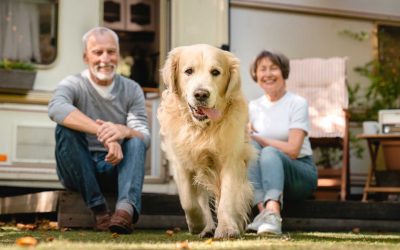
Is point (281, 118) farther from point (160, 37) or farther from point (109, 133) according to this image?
point (160, 37)

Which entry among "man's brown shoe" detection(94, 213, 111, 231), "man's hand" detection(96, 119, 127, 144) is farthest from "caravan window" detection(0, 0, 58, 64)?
"man's brown shoe" detection(94, 213, 111, 231)

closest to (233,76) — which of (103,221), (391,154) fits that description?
(103,221)

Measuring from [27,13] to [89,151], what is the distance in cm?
204

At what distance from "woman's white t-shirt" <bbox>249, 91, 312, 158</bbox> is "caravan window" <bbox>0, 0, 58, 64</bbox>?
80.5 inches

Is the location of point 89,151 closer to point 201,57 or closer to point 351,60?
point 201,57

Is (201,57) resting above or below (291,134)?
above

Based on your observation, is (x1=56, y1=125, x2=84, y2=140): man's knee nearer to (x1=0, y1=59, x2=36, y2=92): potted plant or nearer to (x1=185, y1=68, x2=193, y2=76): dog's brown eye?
(x1=185, y1=68, x2=193, y2=76): dog's brown eye

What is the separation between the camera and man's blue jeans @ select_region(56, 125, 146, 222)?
14.8 ft

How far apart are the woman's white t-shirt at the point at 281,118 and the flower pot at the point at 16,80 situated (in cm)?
194

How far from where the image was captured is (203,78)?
397 centimetres

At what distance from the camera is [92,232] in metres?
4.61

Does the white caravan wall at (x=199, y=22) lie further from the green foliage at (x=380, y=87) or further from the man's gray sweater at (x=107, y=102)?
the man's gray sweater at (x=107, y=102)

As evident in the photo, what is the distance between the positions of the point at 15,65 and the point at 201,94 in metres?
2.75

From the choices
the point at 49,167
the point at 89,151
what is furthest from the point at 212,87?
the point at 49,167
